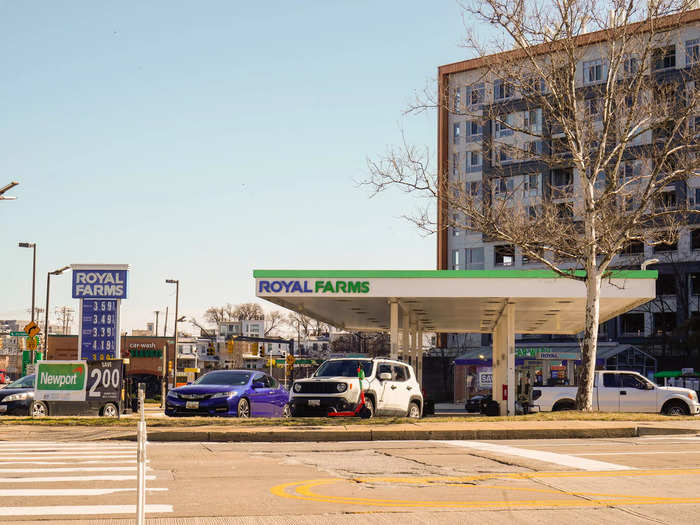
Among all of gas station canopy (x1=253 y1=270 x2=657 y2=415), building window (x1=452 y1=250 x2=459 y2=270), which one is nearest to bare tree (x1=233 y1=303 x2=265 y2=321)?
building window (x1=452 y1=250 x2=459 y2=270)

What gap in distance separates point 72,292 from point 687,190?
1986 inches

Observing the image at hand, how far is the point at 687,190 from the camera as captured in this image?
218 feet

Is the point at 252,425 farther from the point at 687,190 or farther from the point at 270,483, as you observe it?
the point at 687,190

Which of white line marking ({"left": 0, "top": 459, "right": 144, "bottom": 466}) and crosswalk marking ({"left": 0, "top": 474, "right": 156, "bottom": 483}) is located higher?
crosswalk marking ({"left": 0, "top": 474, "right": 156, "bottom": 483})

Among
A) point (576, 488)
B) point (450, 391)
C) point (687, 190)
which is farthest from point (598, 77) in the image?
point (576, 488)

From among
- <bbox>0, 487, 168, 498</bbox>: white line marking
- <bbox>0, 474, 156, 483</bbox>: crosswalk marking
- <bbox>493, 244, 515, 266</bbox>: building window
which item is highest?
<bbox>493, 244, 515, 266</bbox>: building window

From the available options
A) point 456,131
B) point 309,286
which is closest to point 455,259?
point 456,131

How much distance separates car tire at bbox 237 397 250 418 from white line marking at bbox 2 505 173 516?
1524cm

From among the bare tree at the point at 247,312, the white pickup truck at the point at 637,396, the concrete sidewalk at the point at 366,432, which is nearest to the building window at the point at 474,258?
the white pickup truck at the point at 637,396

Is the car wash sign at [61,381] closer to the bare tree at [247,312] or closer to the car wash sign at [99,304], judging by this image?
the car wash sign at [99,304]

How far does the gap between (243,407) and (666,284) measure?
52928mm

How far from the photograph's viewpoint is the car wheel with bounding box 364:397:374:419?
2220 centimetres

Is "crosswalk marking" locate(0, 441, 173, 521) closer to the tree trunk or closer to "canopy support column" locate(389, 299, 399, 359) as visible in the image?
the tree trunk

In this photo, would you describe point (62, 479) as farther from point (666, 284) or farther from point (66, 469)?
point (666, 284)
